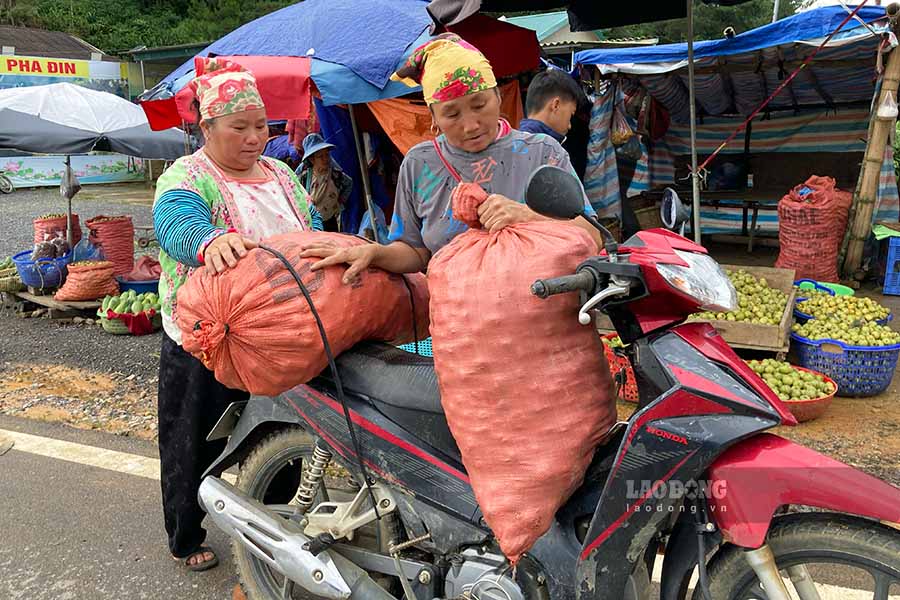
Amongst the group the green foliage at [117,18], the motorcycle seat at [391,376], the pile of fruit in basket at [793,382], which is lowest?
the pile of fruit in basket at [793,382]

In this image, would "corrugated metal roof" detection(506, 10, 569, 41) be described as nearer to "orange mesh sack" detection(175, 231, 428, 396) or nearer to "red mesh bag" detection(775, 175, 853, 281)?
"red mesh bag" detection(775, 175, 853, 281)

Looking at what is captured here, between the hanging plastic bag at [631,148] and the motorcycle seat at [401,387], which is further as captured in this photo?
the hanging plastic bag at [631,148]

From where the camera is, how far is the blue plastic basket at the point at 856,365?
4.45 m

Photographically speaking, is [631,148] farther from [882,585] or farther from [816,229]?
[882,585]

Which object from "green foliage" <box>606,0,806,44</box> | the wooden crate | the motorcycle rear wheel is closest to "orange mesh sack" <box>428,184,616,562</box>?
the motorcycle rear wheel

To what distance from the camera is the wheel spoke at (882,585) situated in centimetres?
151

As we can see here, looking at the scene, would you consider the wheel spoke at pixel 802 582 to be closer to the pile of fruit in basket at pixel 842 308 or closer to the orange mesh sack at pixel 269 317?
the orange mesh sack at pixel 269 317

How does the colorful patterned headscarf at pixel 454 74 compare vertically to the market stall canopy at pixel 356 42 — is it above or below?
below

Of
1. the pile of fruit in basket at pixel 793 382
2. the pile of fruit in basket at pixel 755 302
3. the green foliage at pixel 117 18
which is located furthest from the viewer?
the green foliage at pixel 117 18

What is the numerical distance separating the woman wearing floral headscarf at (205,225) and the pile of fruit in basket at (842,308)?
13.5 ft

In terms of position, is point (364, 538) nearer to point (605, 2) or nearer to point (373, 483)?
point (373, 483)

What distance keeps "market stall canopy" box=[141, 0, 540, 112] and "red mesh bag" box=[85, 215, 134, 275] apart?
234 cm

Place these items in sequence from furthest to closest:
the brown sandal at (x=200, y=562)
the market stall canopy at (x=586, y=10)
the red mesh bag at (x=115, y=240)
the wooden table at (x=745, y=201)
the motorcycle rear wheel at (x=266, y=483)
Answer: the wooden table at (x=745, y=201), the red mesh bag at (x=115, y=240), the market stall canopy at (x=586, y=10), the brown sandal at (x=200, y=562), the motorcycle rear wheel at (x=266, y=483)

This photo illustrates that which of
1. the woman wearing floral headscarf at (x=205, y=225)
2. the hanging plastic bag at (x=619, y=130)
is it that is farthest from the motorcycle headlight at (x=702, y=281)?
the hanging plastic bag at (x=619, y=130)
